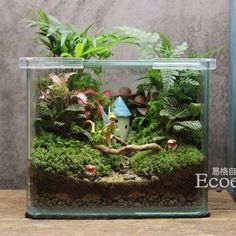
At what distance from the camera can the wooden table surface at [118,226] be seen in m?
1.05

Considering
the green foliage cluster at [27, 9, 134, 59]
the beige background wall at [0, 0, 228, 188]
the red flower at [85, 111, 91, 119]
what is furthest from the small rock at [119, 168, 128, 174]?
the beige background wall at [0, 0, 228, 188]

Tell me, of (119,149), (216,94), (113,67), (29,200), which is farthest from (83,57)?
(216,94)

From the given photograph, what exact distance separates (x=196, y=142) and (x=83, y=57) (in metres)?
0.30

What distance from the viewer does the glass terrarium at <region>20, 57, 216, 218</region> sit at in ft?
3.70

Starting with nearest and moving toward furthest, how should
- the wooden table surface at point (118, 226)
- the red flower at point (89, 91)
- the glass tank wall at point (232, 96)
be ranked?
1. the wooden table surface at point (118, 226)
2. the red flower at point (89, 91)
3. the glass tank wall at point (232, 96)

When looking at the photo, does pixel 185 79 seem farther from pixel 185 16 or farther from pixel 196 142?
pixel 185 16

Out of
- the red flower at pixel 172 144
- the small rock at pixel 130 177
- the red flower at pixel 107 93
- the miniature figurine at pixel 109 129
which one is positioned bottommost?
the small rock at pixel 130 177

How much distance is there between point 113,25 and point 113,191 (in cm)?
49

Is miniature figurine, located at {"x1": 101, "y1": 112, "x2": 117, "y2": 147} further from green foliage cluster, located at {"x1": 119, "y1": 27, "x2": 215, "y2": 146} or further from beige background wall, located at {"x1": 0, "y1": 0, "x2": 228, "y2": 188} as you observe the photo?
beige background wall, located at {"x1": 0, "y1": 0, "x2": 228, "y2": 188}

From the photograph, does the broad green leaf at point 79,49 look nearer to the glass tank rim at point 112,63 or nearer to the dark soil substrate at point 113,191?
the glass tank rim at point 112,63

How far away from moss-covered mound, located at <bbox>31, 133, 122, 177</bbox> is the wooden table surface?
0.33 ft

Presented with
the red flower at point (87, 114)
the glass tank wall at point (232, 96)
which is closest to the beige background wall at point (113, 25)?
the glass tank wall at point (232, 96)

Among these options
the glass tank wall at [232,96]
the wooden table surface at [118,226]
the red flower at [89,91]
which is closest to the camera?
the wooden table surface at [118,226]

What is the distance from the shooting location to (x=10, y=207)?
125cm
